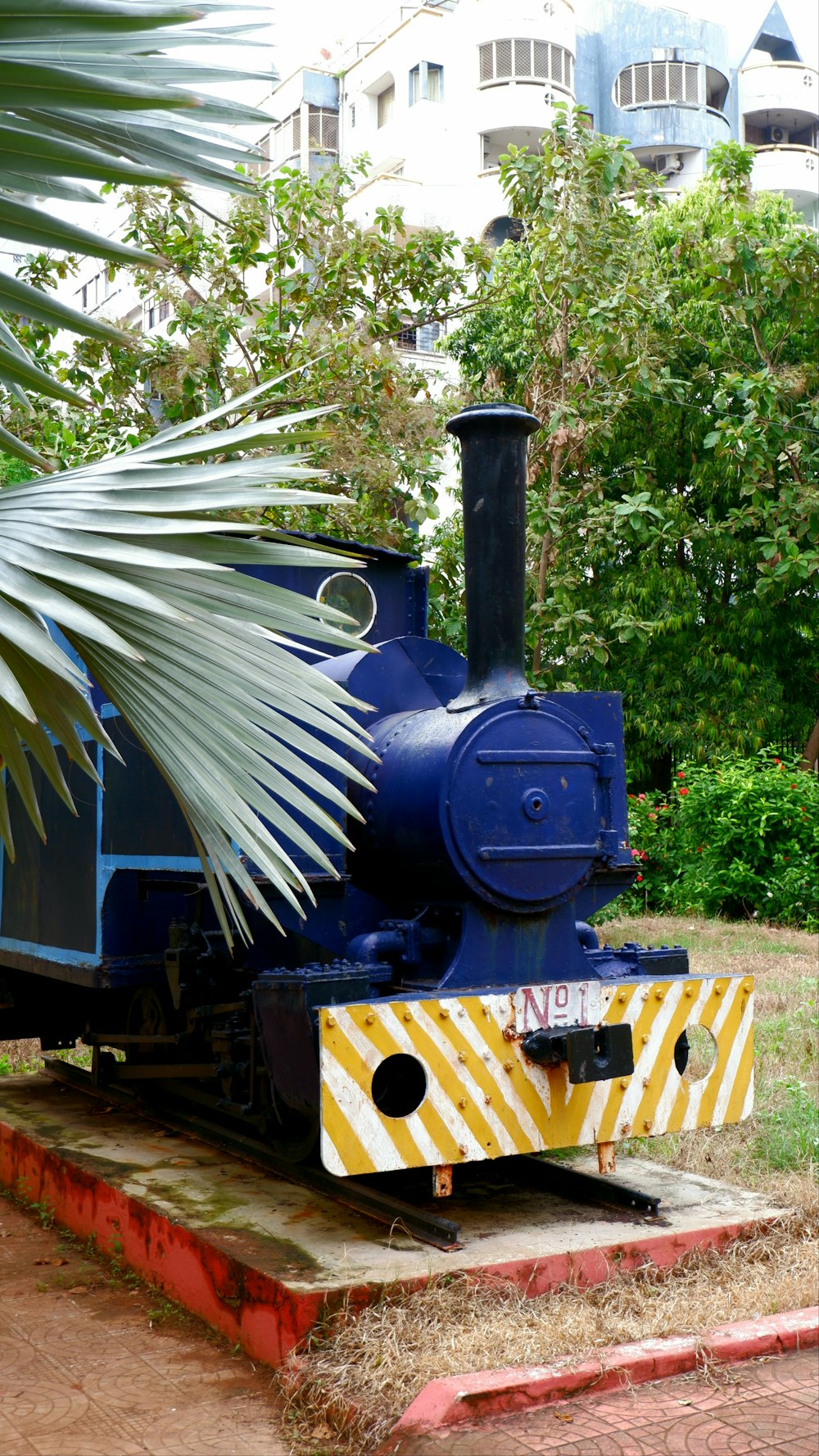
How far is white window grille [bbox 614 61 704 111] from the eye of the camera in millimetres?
33156

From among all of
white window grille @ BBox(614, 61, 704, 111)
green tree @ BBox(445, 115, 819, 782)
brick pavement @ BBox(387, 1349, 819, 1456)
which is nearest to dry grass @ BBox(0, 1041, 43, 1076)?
green tree @ BBox(445, 115, 819, 782)

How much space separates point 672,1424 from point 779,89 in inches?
1539

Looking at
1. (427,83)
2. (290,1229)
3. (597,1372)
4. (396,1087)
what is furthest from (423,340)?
(597,1372)

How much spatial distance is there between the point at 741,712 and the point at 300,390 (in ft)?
27.8

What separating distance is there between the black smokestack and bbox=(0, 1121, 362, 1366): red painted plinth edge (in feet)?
6.60

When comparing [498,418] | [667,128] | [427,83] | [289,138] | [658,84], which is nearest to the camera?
[498,418]

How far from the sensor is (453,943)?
4988mm

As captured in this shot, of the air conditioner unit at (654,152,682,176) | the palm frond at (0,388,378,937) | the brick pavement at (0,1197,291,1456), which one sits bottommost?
the brick pavement at (0,1197,291,1456)

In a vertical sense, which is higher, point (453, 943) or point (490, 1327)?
point (453, 943)

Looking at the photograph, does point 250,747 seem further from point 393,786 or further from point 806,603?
point 806,603

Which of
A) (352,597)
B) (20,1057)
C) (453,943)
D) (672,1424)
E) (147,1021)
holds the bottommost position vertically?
(20,1057)

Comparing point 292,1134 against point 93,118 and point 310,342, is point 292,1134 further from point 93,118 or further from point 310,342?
point 310,342

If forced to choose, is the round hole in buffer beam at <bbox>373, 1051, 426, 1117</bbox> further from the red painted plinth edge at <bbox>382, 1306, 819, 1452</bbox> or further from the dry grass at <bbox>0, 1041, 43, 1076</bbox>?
the dry grass at <bbox>0, 1041, 43, 1076</bbox>

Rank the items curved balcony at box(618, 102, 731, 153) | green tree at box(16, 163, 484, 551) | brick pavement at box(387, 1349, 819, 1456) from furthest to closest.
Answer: curved balcony at box(618, 102, 731, 153)
green tree at box(16, 163, 484, 551)
brick pavement at box(387, 1349, 819, 1456)
